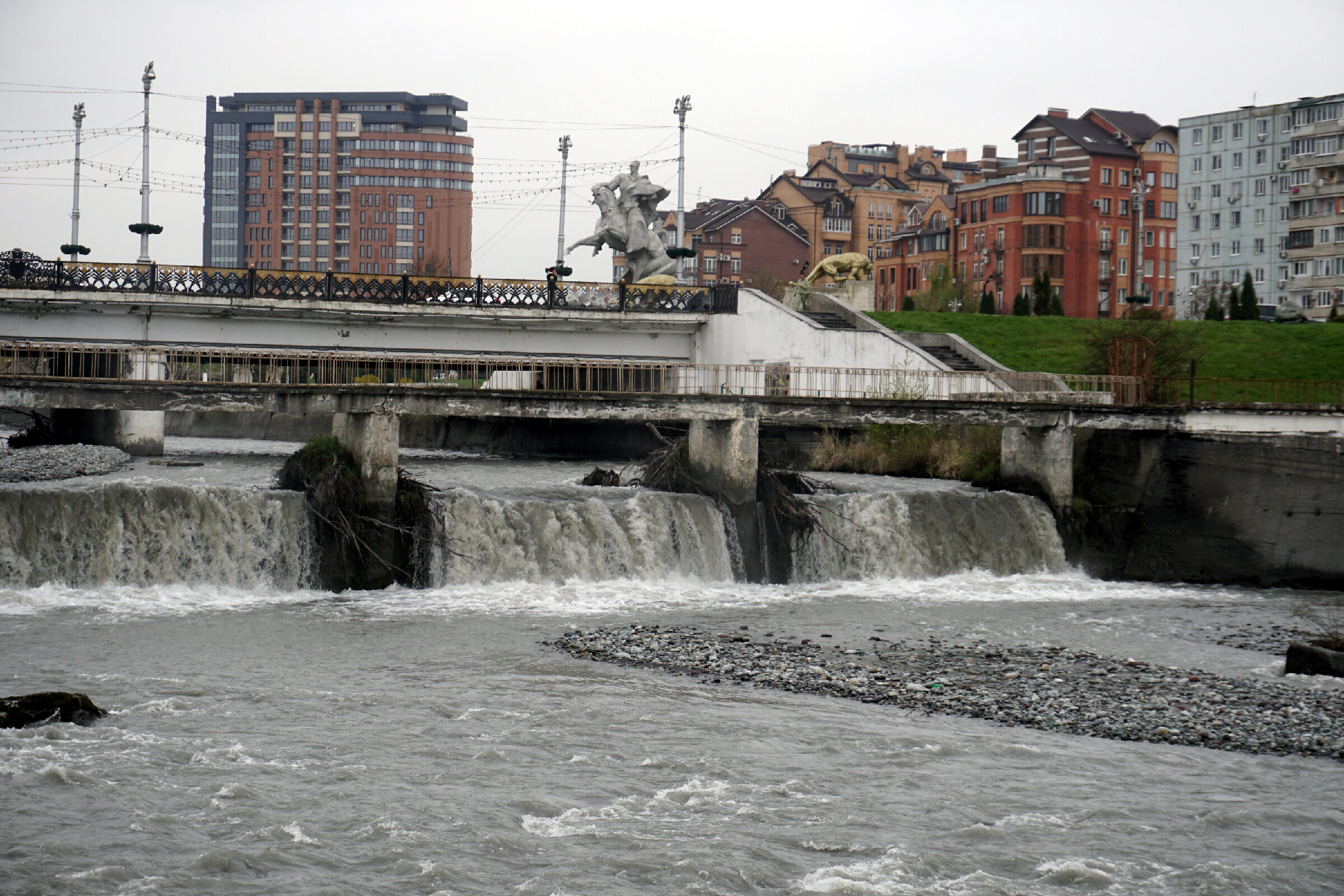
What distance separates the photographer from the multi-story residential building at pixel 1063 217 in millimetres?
108750

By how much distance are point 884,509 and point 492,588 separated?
11.0m

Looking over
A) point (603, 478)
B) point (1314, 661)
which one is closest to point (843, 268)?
point (603, 478)

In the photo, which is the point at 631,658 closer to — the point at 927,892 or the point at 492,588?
the point at 492,588

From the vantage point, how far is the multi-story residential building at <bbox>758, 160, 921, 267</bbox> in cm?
13675

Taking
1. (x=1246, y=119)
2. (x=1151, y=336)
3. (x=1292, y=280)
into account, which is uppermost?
(x=1246, y=119)

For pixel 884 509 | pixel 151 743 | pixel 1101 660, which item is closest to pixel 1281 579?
pixel 884 509

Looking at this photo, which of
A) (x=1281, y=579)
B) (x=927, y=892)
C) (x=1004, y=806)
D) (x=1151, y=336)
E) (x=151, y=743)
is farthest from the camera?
(x=1151, y=336)

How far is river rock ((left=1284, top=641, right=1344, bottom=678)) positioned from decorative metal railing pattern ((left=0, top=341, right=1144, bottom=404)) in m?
14.6

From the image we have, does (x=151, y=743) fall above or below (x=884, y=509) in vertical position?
below

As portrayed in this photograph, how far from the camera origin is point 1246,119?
362 feet

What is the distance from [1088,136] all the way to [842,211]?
29.0 metres

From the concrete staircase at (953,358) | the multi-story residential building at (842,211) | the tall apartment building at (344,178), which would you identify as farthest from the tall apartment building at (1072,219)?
the tall apartment building at (344,178)

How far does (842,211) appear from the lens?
138 metres

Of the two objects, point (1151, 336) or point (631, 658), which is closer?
point (631, 658)
